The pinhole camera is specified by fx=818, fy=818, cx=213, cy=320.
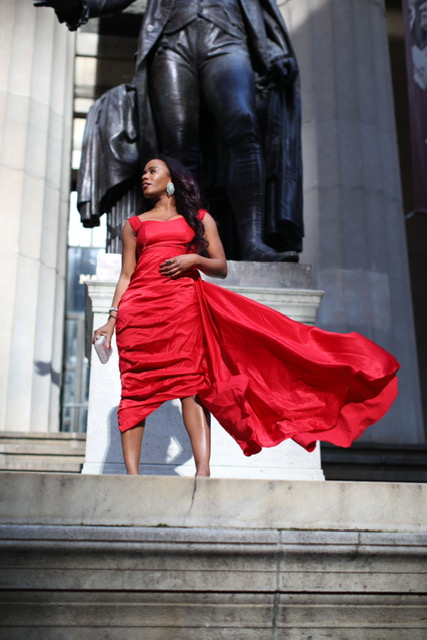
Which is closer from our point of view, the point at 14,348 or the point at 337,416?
the point at 337,416

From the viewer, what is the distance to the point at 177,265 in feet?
12.5

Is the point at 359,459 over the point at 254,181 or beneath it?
beneath

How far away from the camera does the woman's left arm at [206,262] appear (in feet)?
12.5

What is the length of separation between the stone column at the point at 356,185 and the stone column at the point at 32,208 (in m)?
3.48

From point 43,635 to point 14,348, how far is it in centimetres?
794

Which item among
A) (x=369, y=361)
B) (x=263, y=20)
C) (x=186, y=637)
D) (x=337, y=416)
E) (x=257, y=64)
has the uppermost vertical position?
(x=263, y=20)

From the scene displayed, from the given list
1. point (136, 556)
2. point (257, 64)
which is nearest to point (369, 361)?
point (136, 556)

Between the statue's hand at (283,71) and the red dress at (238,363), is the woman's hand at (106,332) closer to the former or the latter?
the red dress at (238,363)

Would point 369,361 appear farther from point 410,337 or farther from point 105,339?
point 410,337

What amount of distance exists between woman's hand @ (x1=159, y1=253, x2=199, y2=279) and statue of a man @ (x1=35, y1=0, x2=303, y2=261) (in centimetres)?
192

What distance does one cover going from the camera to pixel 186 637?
2.60 m

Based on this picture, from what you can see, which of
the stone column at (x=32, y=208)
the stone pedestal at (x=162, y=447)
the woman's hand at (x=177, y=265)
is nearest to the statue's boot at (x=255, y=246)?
the stone pedestal at (x=162, y=447)

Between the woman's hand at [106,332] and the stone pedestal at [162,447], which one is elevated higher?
the woman's hand at [106,332]

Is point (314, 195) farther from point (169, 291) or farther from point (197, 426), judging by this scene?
point (197, 426)
